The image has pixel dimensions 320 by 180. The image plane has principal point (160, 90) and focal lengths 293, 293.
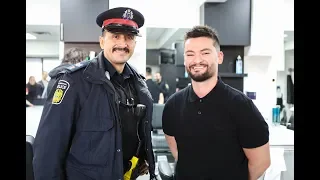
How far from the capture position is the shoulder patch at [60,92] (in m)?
1.41

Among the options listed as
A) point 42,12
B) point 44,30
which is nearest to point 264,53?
point 42,12

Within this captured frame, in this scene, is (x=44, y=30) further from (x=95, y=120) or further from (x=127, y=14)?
(x=95, y=120)

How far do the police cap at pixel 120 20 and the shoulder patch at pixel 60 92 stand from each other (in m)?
0.38

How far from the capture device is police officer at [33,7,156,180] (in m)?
1.39

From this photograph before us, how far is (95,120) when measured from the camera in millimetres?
1445

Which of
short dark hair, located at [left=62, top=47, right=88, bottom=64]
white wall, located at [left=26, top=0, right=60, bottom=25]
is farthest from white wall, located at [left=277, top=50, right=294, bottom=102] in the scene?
short dark hair, located at [left=62, top=47, right=88, bottom=64]

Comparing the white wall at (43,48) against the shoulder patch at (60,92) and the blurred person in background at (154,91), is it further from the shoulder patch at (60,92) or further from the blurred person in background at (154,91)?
the shoulder patch at (60,92)

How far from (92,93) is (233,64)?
9.83 feet

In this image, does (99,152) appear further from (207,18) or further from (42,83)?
(42,83)

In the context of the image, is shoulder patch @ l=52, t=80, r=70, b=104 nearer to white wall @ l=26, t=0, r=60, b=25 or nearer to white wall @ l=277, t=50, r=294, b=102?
white wall @ l=26, t=0, r=60, b=25

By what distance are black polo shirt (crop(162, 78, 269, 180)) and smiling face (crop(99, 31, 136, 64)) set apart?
0.44 metres
